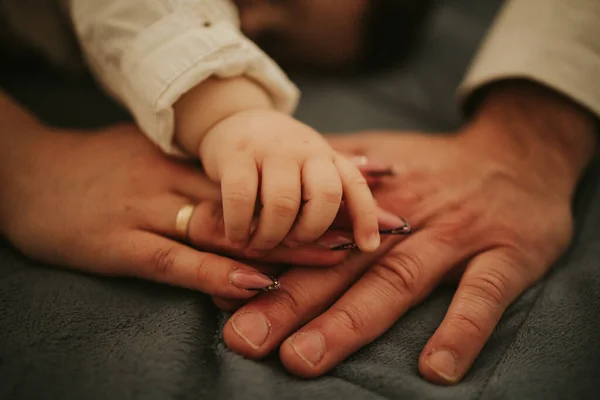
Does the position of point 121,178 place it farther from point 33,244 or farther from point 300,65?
point 300,65

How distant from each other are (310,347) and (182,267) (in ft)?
0.48

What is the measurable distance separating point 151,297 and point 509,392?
1.13 feet

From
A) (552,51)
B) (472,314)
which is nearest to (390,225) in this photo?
(472,314)

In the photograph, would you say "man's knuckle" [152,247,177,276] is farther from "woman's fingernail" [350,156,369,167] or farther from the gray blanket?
"woman's fingernail" [350,156,369,167]

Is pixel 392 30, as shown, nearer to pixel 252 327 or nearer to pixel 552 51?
pixel 552 51

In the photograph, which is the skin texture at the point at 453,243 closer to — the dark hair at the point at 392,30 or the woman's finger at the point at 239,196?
the woman's finger at the point at 239,196

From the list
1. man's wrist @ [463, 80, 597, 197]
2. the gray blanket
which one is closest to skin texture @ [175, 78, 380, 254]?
the gray blanket

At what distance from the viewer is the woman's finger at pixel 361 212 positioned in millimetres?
415

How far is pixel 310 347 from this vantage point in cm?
40

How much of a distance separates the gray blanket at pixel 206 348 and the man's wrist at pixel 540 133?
12cm

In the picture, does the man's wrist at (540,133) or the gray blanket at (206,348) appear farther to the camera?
the man's wrist at (540,133)

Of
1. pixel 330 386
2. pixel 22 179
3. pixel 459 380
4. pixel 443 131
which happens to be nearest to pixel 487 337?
pixel 459 380

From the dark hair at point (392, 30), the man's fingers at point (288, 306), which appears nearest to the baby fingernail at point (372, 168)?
the man's fingers at point (288, 306)

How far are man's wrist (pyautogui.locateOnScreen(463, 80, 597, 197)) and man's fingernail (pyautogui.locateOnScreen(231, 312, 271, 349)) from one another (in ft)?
1.33
